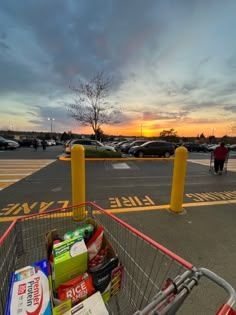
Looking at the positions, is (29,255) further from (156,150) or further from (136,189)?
(156,150)

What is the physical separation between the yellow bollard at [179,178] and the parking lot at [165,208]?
0.23m

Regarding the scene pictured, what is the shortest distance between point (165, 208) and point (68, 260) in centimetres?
297

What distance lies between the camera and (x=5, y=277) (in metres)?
1.66

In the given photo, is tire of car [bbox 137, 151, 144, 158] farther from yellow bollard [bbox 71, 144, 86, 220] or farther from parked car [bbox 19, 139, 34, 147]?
parked car [bbox 19, 139, 34, 147]

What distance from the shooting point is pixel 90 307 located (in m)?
1.28

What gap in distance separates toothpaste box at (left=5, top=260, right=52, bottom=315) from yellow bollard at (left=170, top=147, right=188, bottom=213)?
2905mm

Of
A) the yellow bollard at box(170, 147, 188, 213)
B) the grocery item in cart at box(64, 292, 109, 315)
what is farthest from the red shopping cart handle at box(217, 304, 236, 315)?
the yellow bollard at box(170, 147, 188, 213)

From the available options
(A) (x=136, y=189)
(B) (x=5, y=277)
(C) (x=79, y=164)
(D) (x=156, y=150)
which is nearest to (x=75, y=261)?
(B) (x=5, y=277)

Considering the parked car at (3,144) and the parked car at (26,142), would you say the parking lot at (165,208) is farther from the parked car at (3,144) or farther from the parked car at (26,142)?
the parked car at (26,142)

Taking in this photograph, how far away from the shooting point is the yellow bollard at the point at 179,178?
3.74 m

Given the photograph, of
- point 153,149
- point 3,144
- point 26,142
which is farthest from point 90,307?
point 26,142

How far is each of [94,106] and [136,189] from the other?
1203 cm

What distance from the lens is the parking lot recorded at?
2.49 meters

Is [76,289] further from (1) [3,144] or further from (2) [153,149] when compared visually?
(1) [3,144]
